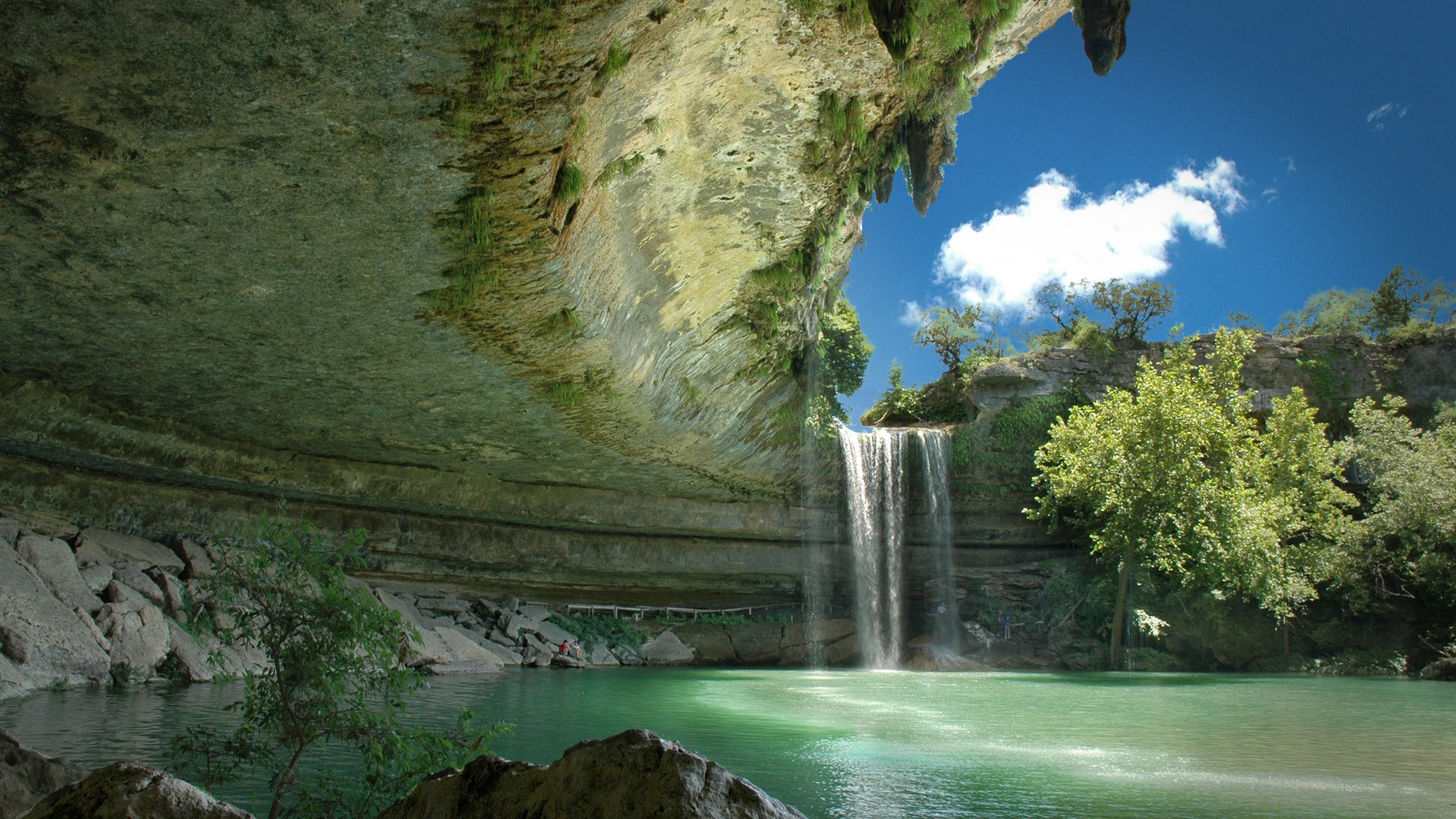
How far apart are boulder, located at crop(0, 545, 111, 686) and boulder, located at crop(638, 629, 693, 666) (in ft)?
43.5

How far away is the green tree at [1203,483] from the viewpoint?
60.1 ft

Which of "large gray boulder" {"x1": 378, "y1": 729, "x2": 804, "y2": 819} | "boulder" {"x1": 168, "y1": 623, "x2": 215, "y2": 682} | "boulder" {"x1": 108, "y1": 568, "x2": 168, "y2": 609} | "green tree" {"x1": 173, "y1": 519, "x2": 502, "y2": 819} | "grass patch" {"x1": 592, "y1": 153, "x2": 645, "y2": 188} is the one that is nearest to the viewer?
"large gray boulder" {"x1": 378, "y1": 729, "x2": 804, "y2": 819}

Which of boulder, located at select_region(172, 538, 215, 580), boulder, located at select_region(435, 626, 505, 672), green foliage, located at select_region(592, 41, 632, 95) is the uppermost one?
green foliage, located at select_region(592, 41, 632, 95)

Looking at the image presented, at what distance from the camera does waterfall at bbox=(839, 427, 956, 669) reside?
22.3 m

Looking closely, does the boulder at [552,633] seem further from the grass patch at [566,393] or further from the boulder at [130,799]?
the boulder at [130,799]

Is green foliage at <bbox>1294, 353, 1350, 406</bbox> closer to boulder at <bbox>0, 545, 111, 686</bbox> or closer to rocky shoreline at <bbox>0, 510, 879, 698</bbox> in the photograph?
rocky shoreline at <bbox>0, 510, 879, 698</bbox>

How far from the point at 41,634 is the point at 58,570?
1689 millimetres

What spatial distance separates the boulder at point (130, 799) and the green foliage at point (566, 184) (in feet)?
20.3

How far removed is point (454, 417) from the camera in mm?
13539

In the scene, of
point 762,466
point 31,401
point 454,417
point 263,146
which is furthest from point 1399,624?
point 31,401

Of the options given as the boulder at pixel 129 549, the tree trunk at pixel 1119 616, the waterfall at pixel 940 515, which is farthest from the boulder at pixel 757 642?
the boulder at pixel 129 549

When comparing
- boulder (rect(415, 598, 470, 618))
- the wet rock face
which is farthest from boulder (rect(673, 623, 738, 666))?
the wet rock face

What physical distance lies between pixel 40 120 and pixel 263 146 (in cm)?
141

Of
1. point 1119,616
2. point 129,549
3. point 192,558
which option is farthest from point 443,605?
point 1119,616
